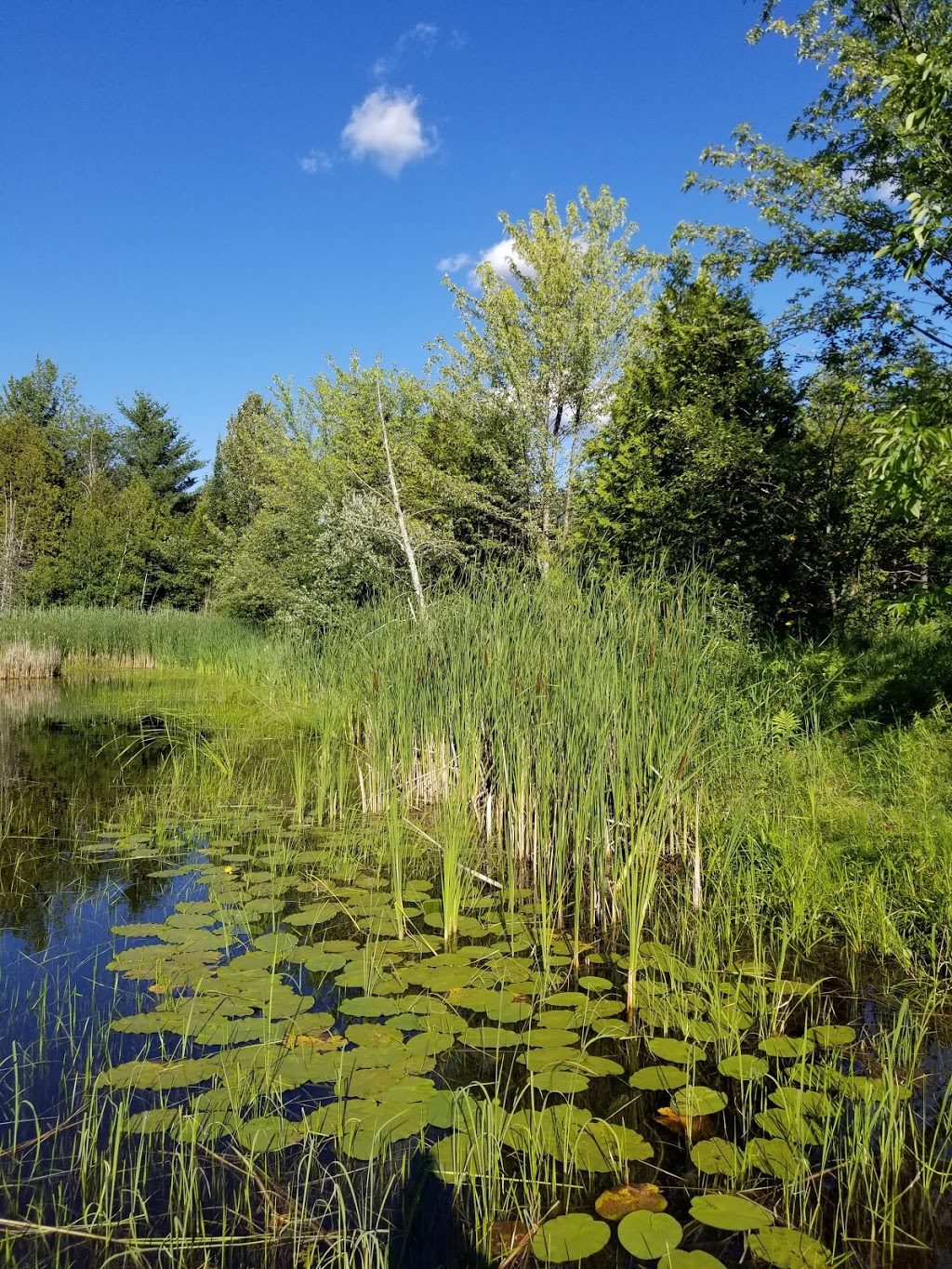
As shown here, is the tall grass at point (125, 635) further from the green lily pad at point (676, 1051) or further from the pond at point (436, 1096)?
the green lily pad at point (676, 1051)

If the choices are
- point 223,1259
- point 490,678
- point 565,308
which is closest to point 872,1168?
point 223,1259

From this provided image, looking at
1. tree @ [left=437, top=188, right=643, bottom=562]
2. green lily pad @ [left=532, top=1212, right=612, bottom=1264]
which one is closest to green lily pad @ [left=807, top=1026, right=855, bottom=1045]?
green lily pad @ [left=532, top=1212, right=612, bottom=1264]

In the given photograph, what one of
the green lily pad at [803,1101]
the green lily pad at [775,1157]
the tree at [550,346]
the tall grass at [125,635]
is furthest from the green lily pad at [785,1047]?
the tall grass at [125,635]

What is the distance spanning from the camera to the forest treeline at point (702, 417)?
6961 mm

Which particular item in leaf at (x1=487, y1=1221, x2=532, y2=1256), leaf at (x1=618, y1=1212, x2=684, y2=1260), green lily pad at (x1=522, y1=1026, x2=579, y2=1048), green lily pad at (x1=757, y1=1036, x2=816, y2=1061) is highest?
green lily pad at (x1=522, y1=1026, x2=579, y2=1048)

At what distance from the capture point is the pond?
1.84m

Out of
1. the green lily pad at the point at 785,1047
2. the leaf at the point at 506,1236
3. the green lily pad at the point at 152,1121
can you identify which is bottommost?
the leaf at the point at 506,1236

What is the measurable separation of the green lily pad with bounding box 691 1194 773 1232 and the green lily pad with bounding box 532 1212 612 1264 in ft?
0.75

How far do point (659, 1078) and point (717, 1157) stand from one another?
0.37 metres

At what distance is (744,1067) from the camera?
7.90ft

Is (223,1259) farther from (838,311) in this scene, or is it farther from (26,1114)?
(838,311)

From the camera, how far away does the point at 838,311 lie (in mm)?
8688

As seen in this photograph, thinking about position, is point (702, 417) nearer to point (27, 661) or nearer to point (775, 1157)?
point (775, 1157)

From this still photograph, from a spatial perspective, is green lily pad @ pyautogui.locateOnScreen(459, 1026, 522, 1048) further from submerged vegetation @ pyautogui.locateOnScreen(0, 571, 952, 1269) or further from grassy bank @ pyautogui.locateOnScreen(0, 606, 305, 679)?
grassy bank @ pyautogui.locateOnScreen(0, 606, 305, 679)
